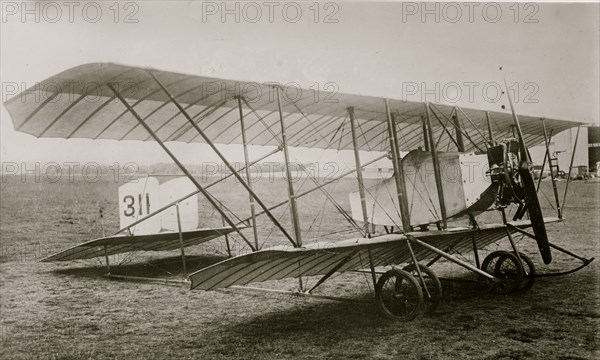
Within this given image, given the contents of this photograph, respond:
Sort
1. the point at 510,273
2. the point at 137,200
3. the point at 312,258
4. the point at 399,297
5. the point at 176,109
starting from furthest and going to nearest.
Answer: the point at 137,200
the point at 510,273
the point at 176,109
the point at 399,297
the point at 312,258

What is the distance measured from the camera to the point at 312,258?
5.79m

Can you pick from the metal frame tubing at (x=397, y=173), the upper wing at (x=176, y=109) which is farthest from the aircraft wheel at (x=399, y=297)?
the upper wing at (x=176, y=109)

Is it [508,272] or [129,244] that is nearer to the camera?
[508,272]

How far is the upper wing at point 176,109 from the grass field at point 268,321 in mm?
1918

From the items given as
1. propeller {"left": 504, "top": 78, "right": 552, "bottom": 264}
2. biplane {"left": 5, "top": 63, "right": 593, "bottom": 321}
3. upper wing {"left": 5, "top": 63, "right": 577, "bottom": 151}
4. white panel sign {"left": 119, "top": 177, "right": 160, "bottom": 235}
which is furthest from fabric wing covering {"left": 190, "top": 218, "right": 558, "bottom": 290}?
white panel sign {"left": 119, "top": 177, "right": 160, "bottom": 235}

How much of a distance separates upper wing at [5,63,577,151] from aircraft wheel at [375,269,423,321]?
199 centimetres

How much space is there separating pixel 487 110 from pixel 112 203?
14736 mm

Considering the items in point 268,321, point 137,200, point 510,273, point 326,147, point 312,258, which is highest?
point 326,147

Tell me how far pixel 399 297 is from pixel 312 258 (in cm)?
118

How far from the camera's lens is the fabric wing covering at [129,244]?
9.22 m

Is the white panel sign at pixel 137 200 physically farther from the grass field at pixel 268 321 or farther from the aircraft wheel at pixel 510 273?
the aircraft wheel at pixel 510 273

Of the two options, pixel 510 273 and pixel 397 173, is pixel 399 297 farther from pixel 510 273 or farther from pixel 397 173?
pixel 510 273

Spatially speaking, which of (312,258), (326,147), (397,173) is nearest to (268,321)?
(312,258)

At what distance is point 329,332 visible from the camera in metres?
5.48
